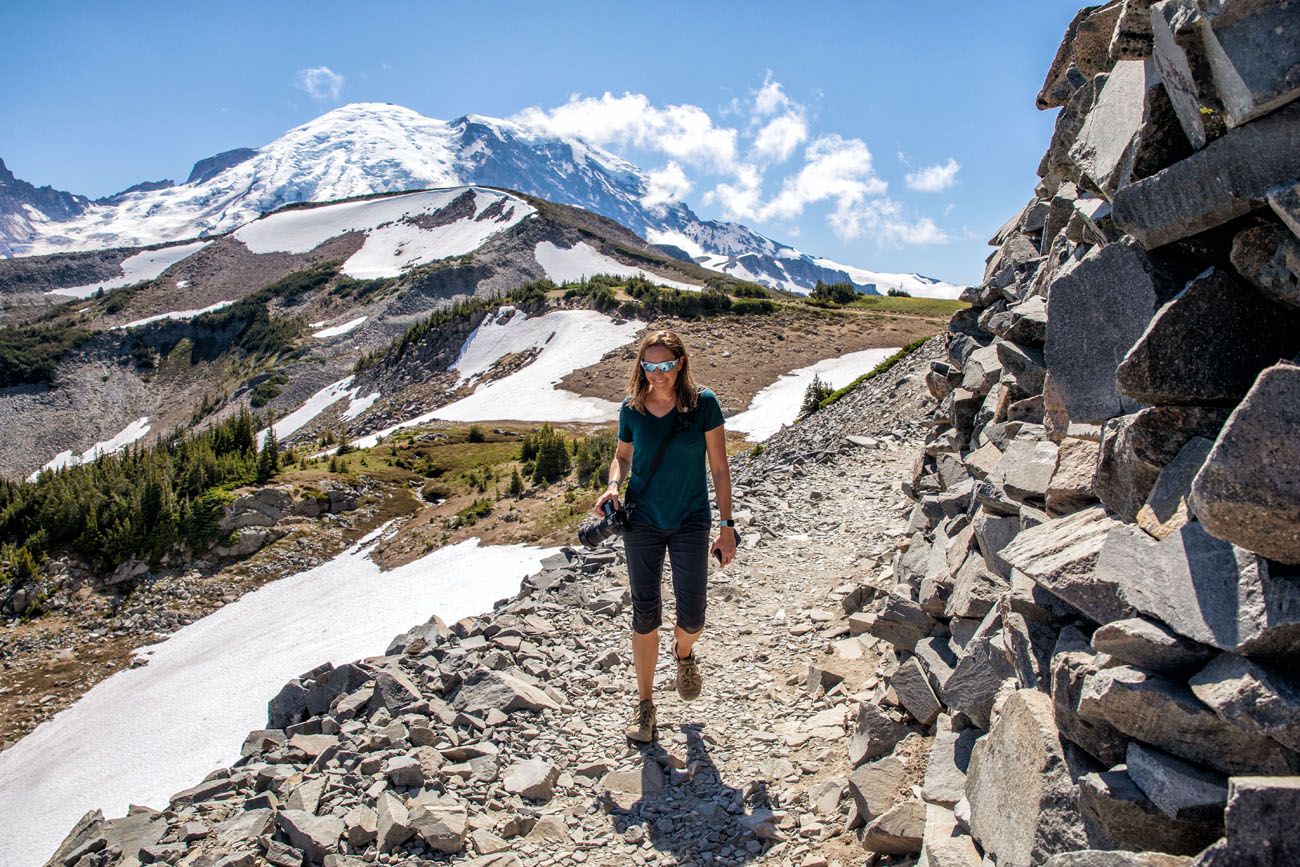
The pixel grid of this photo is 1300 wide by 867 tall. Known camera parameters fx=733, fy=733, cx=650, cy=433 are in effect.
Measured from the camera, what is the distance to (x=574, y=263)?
3718 inches

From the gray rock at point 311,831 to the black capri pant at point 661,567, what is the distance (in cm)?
250

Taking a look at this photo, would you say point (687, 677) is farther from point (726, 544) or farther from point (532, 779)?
point (532, 779)

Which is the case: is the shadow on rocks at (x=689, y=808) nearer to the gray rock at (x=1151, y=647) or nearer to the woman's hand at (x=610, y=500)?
the woman's hand at (x=610, y=500)

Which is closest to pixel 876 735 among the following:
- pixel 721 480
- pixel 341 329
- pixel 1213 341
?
pixel 721 480

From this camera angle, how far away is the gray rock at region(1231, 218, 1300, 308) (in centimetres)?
267

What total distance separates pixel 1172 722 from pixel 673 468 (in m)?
3.25

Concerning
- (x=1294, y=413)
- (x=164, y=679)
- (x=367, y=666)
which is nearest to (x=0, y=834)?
(x=164, y=679)

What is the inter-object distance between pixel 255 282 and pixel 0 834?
12306 cm

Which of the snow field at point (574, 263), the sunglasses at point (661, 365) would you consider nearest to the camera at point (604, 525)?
the sunglasses at point (661, 365)

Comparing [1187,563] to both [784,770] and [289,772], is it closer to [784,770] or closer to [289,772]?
[784,770]

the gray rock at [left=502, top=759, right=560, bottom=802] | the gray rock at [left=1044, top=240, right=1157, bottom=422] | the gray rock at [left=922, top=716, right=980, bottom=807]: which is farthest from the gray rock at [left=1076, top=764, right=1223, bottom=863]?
the gray rock at [left=502, top=759, right=560, bottom=802]

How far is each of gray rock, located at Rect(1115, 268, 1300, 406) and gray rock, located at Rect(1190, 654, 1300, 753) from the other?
1073 millimetres

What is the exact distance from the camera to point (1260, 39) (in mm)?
2584

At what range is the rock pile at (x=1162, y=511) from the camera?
2.37m
